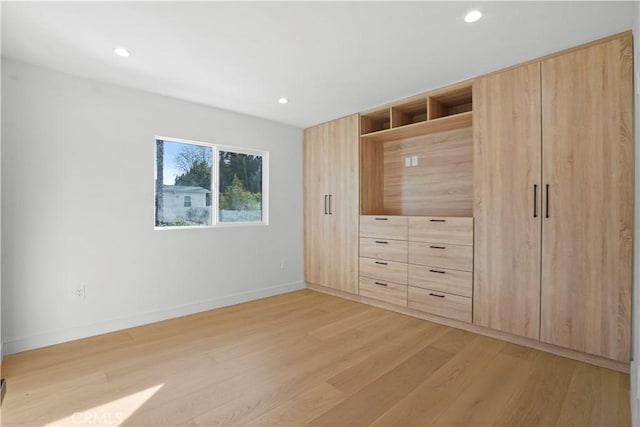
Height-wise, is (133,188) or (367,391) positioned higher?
(133,188)

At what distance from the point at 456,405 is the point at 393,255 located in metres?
1.80

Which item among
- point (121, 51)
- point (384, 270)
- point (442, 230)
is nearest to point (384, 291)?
point (384, 270)

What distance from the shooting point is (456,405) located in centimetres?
175

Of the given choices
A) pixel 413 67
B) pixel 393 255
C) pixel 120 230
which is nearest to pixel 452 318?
pixel 393 255

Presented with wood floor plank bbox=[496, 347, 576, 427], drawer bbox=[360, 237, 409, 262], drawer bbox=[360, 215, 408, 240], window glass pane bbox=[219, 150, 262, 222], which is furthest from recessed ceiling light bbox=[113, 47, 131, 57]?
wood floor plank bbox=[496, 347, 576, 427]

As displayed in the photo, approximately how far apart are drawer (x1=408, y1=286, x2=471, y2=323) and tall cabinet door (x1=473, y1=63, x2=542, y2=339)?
0.36 ft

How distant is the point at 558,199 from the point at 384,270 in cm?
181

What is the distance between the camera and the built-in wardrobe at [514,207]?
6.90ft

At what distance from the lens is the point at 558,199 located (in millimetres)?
2309

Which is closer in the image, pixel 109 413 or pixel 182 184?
pixel 109 413

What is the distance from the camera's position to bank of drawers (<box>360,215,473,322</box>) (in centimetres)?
285

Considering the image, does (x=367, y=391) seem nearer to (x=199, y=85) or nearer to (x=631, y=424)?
(x=631, y=424)

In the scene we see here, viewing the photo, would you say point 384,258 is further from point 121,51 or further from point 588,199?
point 121,51

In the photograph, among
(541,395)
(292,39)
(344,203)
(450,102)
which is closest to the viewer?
(541,395)
